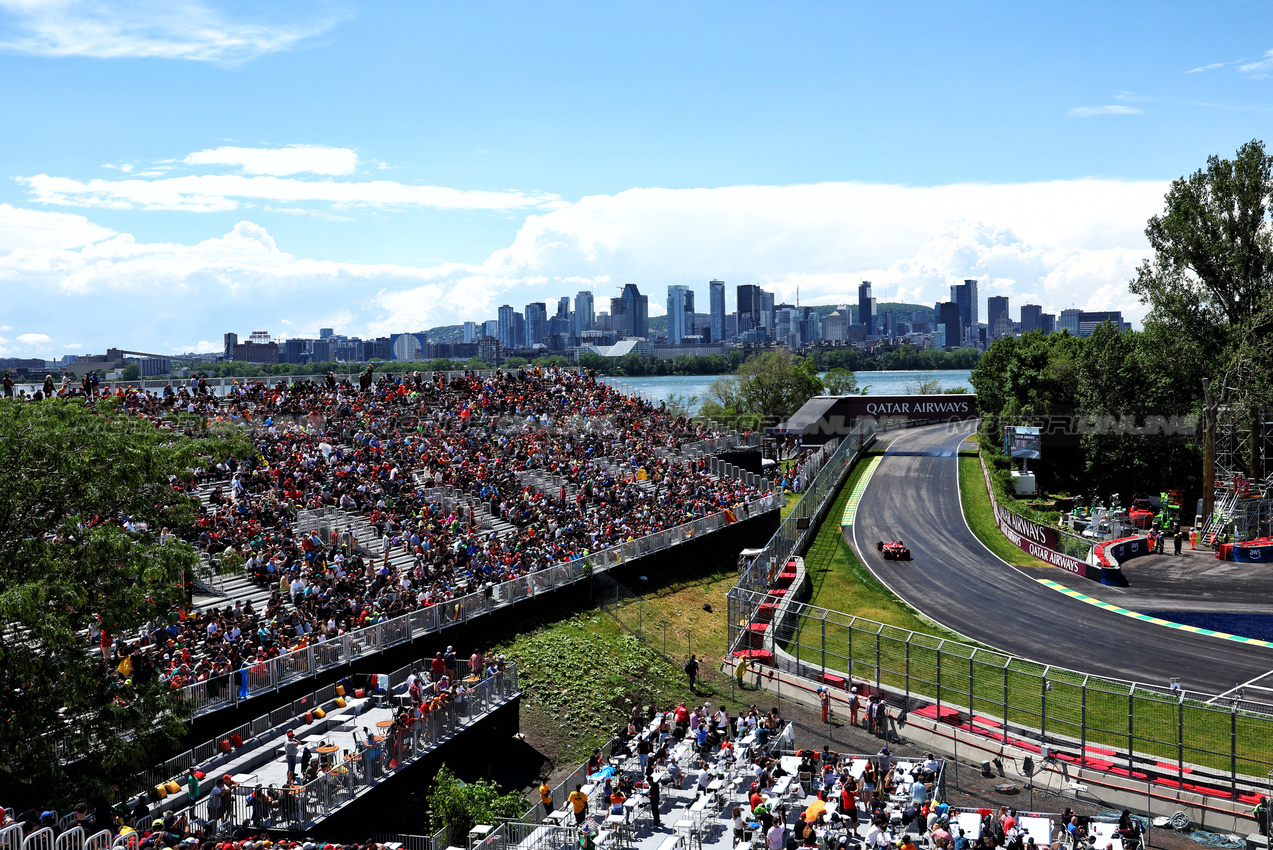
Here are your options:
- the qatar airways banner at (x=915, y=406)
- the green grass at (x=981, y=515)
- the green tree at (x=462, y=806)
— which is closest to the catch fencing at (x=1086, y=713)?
the green tree at (x=462, y=806)

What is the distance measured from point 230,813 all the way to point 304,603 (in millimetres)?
9285

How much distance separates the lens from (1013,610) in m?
40.6

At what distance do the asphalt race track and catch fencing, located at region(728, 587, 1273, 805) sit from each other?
113 inches

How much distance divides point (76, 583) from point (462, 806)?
8.94m

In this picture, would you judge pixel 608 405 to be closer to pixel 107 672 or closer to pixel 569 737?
pixel 569 737

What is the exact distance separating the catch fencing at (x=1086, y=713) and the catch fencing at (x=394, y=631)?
800 cm

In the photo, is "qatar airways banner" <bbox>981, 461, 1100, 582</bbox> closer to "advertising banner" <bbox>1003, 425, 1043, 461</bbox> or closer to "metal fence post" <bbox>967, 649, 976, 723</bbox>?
"advertising banner" <bbox>1003, 425, 1043, 461</bbox>

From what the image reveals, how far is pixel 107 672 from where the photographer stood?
18938 mm

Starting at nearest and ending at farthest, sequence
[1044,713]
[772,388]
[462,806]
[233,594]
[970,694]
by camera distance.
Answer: [462,806], [1044,713], [970,694], [233,594], [772,388]

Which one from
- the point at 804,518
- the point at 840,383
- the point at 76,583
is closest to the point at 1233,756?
the point at 76,583

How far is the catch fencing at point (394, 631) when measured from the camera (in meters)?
22.6

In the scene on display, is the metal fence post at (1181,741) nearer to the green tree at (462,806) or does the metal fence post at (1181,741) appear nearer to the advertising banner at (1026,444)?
the green tree at (462,806)

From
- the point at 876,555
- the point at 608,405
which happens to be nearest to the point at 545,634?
the point at 876,555

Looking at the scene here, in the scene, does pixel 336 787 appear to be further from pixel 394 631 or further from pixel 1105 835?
pixel 1105 835
